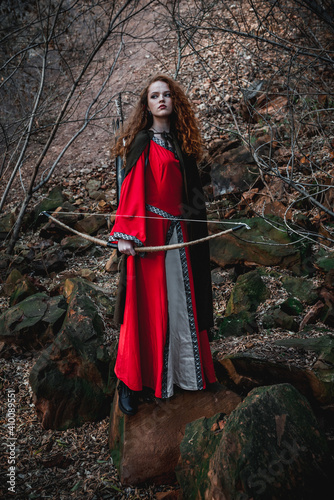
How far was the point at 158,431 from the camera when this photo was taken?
2236 mm

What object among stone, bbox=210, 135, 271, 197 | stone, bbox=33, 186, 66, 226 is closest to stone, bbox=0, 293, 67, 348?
stone, bbox=33, 186, 66, 226

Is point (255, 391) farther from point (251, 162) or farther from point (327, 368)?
point (251, 162)

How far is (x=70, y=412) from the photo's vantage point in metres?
2.75

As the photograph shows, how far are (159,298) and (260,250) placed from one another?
2135mm

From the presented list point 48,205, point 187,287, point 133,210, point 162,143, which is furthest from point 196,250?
point 48,205

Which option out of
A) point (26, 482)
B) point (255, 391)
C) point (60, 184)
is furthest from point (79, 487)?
point (60, 184)

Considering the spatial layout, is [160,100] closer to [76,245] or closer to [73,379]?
[73,379]

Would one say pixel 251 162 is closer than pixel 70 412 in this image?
No

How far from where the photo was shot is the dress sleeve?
85.8 inches

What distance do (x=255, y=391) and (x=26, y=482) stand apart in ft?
5.38

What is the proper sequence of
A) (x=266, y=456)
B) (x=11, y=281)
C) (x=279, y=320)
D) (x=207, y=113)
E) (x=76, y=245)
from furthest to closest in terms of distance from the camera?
(x=207, y=113) → (x=76, y=245) → (x=11, y=281) → (x=279, y=320) → (x=266, y=456)

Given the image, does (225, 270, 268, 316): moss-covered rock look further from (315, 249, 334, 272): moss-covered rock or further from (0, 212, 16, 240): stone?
(0, 212, 16, 240): stone

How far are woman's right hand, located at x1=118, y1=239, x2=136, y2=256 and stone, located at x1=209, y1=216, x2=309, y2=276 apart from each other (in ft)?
6.17

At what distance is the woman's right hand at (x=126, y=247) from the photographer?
2.18 m
